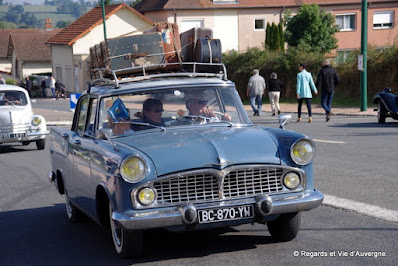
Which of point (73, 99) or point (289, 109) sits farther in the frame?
point (289, 109)

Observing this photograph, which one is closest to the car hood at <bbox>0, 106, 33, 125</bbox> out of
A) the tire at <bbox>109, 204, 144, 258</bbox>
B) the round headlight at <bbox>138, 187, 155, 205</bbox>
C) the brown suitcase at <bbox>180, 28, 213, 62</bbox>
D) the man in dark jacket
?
the brown suitcase at <bbox>180, 28, 213, 62</bbox>

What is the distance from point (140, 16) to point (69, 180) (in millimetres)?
48689

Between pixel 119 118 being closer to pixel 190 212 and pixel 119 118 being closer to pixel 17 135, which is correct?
pixel 190 212

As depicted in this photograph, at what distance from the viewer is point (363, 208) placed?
7.94 meters

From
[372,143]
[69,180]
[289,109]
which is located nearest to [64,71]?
[289,109]

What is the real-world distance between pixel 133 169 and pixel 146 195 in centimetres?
24

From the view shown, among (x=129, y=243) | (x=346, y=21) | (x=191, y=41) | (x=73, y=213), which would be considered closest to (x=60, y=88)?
(x=346, y=21)

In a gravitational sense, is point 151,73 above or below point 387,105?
above

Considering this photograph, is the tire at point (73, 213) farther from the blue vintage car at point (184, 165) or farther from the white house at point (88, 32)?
the white house at point (88, 32)

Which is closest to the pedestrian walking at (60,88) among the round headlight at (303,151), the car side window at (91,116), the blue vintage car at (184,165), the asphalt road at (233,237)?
the asphalt road at (233,237)

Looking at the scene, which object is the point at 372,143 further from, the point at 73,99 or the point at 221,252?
the point at 73,99

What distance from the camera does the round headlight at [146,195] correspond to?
5789 mm

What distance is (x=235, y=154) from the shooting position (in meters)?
5.98

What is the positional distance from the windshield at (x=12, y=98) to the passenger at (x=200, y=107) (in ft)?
37.8
